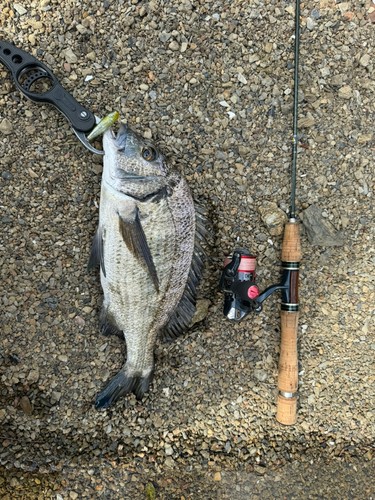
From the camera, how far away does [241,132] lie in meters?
2.21

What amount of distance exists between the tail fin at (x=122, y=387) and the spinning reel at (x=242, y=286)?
69cm

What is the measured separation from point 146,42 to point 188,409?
244 cm

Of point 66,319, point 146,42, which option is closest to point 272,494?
point 66,319

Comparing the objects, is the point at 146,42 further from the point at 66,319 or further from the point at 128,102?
the point at 66,319

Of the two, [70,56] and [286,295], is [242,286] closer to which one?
[286,295]

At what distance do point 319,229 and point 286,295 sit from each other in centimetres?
52

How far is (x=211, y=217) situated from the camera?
2230mm

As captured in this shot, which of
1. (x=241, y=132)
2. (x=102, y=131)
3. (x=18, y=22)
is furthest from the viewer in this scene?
(x=241, y=132)

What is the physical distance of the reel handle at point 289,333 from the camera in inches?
83.1

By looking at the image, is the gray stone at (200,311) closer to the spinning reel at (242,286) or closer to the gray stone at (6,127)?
the spinning reel at (242,286)

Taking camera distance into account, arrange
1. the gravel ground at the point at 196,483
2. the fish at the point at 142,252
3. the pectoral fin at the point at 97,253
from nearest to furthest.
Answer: the fish at the point at 142,252
the pectoral fin at the point at 97,253
the gravel ground at the point at 196,483

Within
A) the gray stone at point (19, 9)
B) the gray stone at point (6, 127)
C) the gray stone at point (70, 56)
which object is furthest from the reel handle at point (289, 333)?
the gray stone at point (19, 9)

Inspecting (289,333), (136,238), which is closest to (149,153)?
(136,238)

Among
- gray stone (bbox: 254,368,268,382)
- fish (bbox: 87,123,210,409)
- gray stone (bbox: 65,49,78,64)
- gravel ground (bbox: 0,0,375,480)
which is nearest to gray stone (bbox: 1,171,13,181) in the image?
gravel ground (bbox: 0,0,375,480)
